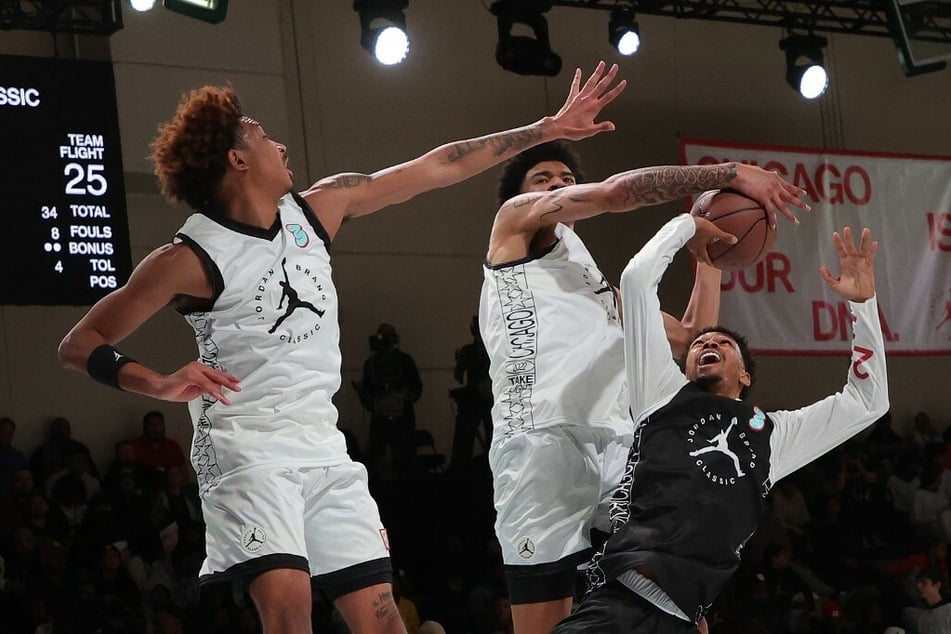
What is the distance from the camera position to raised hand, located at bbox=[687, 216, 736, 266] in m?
4.41

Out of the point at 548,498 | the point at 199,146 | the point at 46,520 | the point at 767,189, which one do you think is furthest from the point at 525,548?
the point at 46,520

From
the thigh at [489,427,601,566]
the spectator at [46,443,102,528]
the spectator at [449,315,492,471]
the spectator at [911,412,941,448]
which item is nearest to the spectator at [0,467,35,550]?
the spectator at [46,443,102,528]

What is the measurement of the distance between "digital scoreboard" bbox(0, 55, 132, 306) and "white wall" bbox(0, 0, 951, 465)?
2.54m

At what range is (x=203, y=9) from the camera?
6965 millimetres

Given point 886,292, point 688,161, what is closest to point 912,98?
point 886,292

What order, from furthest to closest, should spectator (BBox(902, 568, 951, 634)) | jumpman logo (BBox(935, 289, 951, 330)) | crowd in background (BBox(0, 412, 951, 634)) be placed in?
jumpman logo (BBox(935, 289, 951, 330)), spectator (BBox(902, 568, 951, 634)), crowd in background (BBox(0, 412, 951, 634))

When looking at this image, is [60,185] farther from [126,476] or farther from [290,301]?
[290,301]

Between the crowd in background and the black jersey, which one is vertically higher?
the black jersey

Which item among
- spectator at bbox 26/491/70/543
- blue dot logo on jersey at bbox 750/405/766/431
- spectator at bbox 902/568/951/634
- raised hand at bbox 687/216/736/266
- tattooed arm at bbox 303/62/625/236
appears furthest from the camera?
spectator at bbox 902/568/951/634

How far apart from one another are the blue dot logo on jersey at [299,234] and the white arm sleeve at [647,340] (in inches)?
40.4

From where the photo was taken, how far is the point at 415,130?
1281 centimetres

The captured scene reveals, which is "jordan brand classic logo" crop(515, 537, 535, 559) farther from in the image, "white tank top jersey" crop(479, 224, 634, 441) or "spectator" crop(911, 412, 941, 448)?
"spectator" crop(911, 412, 941, 448)

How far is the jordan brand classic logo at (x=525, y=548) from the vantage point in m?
4.31

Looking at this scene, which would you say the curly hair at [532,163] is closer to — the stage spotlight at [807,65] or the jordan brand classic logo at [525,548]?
the jordan brand classic logo at [525,548]
